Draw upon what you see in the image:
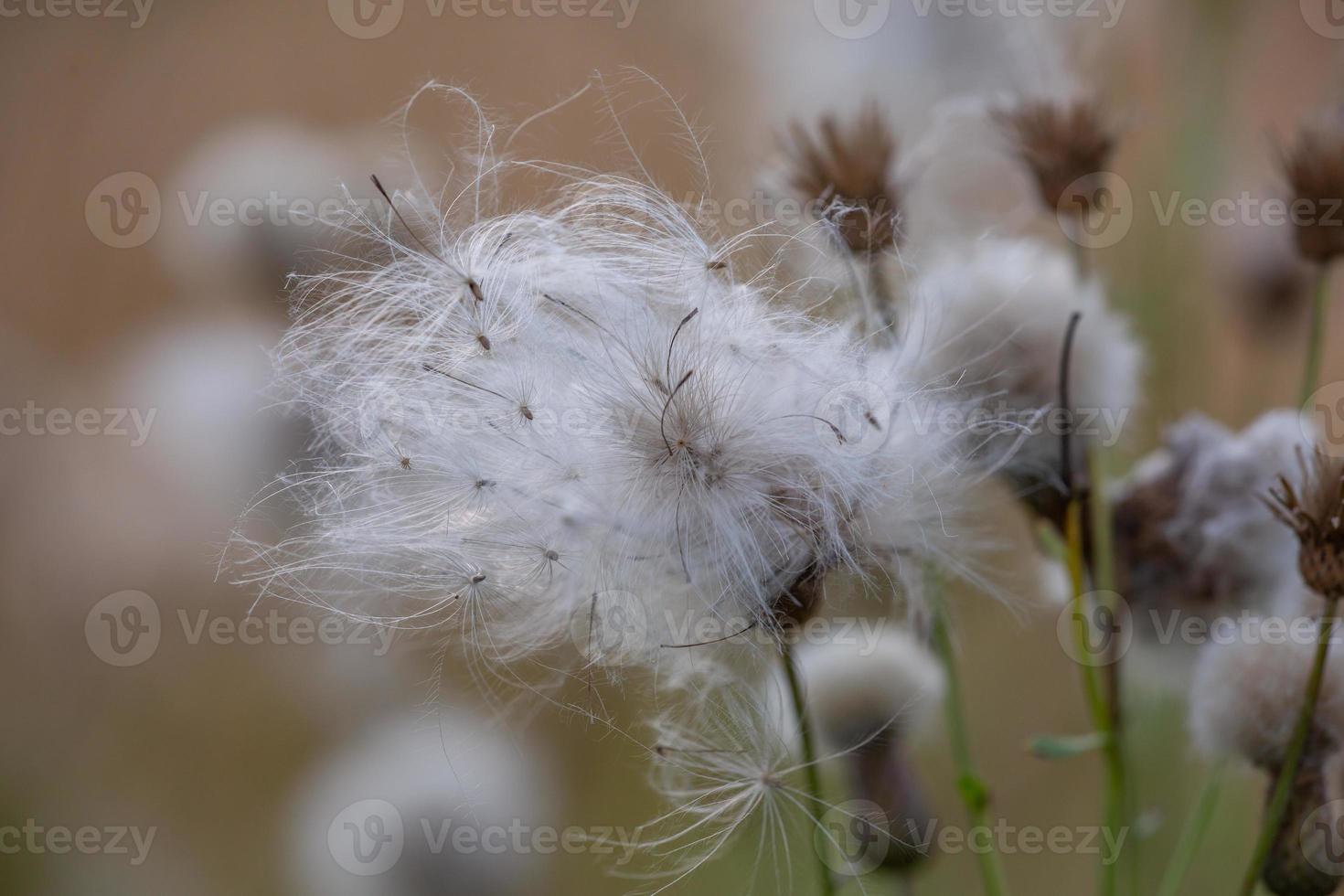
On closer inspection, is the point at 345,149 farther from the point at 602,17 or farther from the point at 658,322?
the point at 658,322

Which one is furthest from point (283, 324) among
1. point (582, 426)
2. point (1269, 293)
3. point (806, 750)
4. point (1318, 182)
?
point (1269, 293)

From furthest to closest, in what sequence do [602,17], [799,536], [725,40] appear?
1. [602,17]
2. [725,40]
3. [799,536]

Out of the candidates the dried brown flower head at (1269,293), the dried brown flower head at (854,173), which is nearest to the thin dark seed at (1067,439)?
the dried brown flower head at (854,173)

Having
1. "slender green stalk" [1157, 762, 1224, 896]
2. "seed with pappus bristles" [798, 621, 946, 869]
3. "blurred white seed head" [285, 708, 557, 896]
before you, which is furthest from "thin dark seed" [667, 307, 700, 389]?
"blurred white seed head" [285, 708, 557, 896]

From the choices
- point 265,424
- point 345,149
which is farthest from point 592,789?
point 345,149

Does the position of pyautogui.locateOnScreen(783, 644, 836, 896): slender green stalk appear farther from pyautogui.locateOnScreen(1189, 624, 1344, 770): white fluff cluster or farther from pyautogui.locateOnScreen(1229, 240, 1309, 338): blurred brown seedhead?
pyautogui.locateOnScreen(1229, 240, 1309, 338): blurred brown seedhead

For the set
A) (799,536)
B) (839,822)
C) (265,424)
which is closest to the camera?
(799,536)

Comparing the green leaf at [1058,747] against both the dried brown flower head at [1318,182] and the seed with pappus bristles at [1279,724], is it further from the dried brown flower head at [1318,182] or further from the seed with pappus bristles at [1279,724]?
the dried brown flower head at [1318,182]
